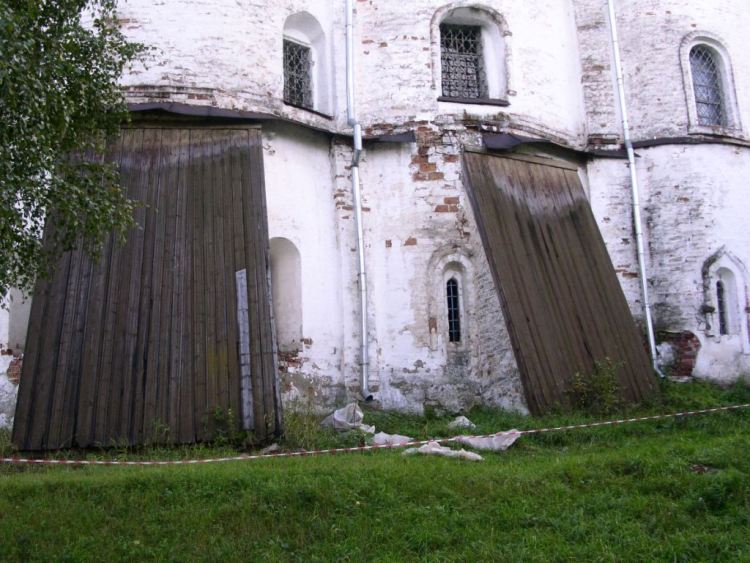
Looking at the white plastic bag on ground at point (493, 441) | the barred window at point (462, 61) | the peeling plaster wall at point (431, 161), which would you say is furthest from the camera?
the barred window at point (462, 61)

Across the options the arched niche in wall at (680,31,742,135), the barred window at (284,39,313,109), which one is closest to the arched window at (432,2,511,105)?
the barred window at (284,39,313,109)

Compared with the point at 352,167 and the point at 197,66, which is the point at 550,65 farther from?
the point at 197,66

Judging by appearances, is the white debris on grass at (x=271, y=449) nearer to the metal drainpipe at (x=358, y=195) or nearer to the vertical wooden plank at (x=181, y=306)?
the vertical wooden plank at (x=181, y=306)

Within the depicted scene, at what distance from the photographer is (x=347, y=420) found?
1175 centimetres

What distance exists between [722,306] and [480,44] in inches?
249

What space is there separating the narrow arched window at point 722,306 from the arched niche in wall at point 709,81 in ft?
9.58

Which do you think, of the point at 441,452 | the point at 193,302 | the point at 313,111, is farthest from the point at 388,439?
the point at 313,111

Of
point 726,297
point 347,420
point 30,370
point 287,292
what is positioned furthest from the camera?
point 726,297

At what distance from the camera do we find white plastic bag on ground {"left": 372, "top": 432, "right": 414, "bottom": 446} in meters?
10.7

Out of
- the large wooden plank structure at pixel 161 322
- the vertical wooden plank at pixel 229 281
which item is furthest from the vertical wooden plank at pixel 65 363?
the vertical wooden plank at pixel 229 281

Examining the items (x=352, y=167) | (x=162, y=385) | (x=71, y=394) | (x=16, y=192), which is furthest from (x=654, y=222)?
(x=16, y=192)

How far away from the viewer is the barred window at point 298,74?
1473cm

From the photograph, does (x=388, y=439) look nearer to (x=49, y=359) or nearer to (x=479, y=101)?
(x=49, y=359)

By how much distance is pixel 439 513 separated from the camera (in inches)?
292
